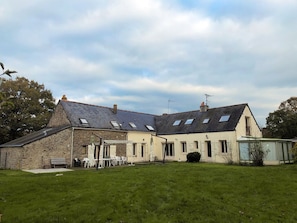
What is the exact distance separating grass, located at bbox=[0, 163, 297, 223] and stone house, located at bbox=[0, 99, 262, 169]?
9.30 m

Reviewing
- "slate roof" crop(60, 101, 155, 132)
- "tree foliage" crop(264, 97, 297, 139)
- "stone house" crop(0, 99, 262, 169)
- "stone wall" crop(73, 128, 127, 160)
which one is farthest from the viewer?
"tree foliage" crop(264, 97, 297, 139)

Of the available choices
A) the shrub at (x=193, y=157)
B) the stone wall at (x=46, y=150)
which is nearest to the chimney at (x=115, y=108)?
the stone wall at (x=46, y=150)

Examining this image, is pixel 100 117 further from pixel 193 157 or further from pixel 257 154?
pixel 257 154

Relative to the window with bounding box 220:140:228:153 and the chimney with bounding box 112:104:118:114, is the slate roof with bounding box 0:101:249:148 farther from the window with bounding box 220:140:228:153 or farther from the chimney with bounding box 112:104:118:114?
the window with bounding box 220:140:228:153

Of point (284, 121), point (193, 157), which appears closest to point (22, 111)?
point (193, 157)

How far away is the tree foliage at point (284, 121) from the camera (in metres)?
37.6

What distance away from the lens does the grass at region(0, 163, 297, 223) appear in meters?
8.06

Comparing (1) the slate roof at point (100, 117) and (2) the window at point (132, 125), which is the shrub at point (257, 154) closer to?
(1) the slate roof at point (100, 117)

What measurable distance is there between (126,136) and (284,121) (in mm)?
24490

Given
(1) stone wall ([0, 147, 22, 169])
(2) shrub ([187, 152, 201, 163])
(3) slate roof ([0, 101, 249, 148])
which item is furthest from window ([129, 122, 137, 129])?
(1) stone wall ([0, 147, 22, 169])

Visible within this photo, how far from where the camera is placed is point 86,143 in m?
24.8

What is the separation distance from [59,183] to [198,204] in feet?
Answer: 21.1

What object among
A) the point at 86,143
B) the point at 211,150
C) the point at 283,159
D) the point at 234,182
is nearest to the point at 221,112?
the point at 211,150

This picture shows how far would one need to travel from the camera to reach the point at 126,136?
1136 inches
